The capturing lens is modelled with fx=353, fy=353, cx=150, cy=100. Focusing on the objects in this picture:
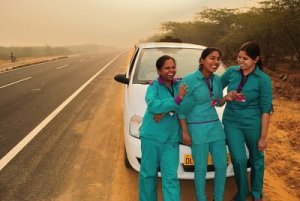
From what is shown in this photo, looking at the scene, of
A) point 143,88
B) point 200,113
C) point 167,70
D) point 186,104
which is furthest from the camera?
point 143,88

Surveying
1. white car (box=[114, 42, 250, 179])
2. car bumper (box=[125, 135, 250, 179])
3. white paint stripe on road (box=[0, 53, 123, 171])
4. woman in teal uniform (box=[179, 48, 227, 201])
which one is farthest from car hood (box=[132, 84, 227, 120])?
white paint stripe on road (box=[0, 53, 123, 171])

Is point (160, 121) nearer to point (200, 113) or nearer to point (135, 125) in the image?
point (200, 113)

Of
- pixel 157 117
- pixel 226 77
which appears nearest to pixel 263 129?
pixel 226 77

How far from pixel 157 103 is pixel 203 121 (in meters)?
0.63

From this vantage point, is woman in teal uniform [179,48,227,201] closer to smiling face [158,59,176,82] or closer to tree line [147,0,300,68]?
smiling face [158,59,176,82]

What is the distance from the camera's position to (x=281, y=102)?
10.3 m

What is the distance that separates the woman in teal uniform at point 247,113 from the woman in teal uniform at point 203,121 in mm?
283

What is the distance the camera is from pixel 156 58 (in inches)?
243

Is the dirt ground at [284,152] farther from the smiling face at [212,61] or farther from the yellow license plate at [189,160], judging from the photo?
the smiling face at [212,61]

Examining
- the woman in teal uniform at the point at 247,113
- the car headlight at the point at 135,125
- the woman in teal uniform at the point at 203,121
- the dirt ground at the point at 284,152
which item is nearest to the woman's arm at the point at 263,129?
the woman in teal uniform at the point at 247,113

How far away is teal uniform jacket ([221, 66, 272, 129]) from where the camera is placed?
390cm

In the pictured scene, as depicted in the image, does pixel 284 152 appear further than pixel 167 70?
Yes

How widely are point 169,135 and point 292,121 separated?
225 inches

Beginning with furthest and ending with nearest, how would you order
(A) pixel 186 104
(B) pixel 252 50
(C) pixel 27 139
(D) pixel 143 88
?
1. (C) pixel 27 139
2. (D) pixel 143 88
3. (B) pixel 252 50
4. (A) pixel 186 104
